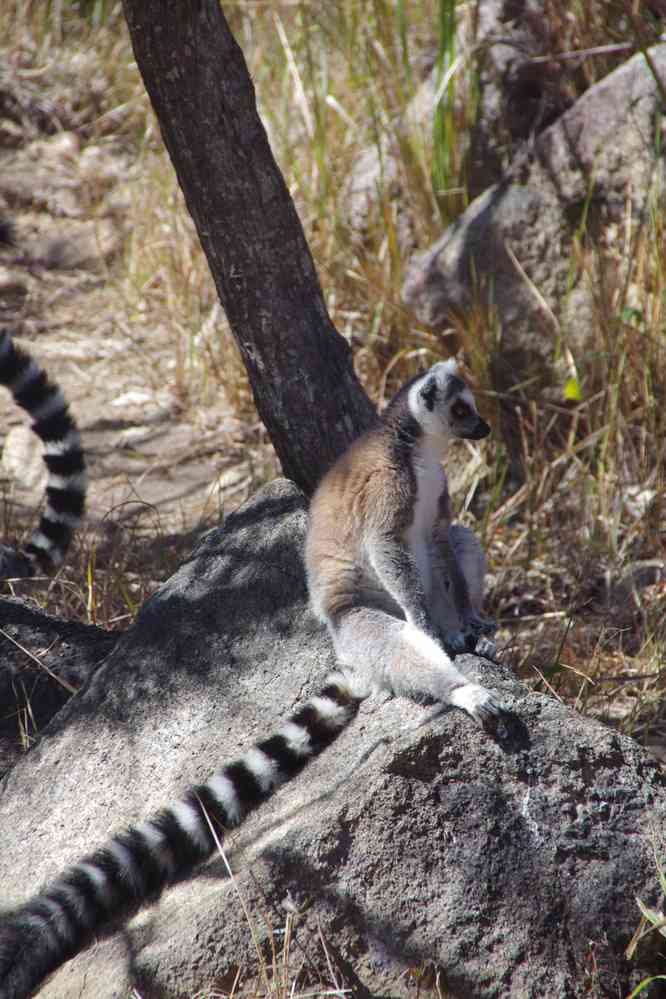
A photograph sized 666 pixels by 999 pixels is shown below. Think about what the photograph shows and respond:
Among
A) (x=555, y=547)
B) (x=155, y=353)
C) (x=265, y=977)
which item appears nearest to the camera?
(x=265, y=977)

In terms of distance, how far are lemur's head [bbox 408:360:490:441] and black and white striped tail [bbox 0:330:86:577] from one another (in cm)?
201

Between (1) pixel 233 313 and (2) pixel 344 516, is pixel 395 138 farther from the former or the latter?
(2) pixel 344 516

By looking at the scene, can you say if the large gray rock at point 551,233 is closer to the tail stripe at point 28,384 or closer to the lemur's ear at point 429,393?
the tail stripe at point 28,384

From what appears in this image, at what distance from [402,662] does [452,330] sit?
323 cm

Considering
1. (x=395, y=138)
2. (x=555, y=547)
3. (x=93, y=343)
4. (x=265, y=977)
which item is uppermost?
(x=395, y=138)

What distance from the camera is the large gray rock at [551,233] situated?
18.8ft

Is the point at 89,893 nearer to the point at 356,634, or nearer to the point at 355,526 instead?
the point at 356,634

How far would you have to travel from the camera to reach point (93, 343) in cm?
721

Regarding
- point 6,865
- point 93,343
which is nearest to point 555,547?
point 6,865

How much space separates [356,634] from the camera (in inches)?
125

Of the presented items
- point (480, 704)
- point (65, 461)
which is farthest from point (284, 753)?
point (65, 461)

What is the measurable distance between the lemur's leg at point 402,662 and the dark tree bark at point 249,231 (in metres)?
1.02

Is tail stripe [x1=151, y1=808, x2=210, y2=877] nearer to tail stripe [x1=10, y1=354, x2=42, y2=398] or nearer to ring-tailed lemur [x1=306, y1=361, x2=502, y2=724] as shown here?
ring-tailed lemur [x1=306, y1=361, x2=502, y2=724]

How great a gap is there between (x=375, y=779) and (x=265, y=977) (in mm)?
542
